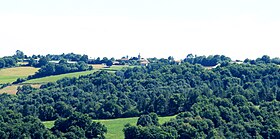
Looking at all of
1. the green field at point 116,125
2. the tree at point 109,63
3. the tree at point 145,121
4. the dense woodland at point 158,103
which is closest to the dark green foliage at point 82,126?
the dense woodland at point 158,103

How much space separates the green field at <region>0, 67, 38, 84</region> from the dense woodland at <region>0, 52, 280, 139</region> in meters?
15.3

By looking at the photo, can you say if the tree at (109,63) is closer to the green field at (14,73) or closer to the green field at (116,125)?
the green field at (14,73)

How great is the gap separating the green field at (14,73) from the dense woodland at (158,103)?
15274 millimetres

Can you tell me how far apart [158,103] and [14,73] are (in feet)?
228

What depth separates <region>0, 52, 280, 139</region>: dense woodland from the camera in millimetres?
88062

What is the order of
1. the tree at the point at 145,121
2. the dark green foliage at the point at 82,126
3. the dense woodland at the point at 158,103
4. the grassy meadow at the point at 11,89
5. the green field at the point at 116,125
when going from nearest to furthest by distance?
the dense woodland at the point at 158,103 → the dark green foliage at the point at 82,126 → the green field at the point at 116,125 → the tree at the point at 145,121 → the grassy meadow at the point at 11,89

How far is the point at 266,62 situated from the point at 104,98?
199ft

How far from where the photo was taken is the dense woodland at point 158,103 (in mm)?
88062

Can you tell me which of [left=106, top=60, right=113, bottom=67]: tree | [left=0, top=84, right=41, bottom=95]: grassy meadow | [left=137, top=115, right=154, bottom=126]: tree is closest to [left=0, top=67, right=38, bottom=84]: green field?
[left=0, top=84, right=41, bottom=95]: grassy meadow

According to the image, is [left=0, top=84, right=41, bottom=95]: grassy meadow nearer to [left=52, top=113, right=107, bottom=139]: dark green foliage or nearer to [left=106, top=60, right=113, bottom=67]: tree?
[left=106, top=60, right=113, bottom=67]: tree

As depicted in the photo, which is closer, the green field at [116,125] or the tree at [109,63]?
the green field at [116,125]

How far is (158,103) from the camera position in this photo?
367 feet

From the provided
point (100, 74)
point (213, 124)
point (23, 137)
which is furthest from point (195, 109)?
point (100, 74)

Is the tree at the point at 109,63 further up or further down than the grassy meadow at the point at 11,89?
further up
